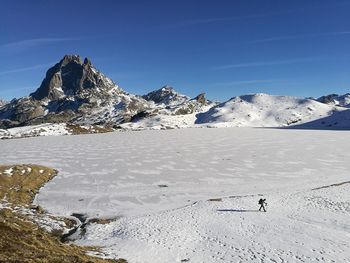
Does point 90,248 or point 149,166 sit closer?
point 90,248

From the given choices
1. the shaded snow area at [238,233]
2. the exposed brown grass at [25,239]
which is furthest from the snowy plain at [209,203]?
the exposed brown grass at [25,239]

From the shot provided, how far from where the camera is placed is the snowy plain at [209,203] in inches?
1305

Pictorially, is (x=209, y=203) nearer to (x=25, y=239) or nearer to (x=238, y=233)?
(x=238, y=233)

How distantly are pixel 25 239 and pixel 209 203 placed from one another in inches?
960

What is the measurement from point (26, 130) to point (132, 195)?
16329 centimetres

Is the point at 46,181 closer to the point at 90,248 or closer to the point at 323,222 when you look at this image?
the point at 90,248

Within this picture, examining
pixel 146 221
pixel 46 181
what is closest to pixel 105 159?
pixel 46 181

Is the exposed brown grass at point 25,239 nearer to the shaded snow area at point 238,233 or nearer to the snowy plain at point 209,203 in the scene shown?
the snowy plain at point 209,203

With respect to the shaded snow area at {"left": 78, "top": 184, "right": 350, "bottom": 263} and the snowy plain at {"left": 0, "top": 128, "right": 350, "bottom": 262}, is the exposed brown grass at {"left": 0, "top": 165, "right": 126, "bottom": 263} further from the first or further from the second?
the shaded snow area at {"left": 78, "top": 184, "right": 350, "bottom": 263}

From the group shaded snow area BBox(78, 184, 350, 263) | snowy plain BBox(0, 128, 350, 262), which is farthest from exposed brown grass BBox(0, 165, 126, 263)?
shaded snow area BBox(78, 184, 350, 263)

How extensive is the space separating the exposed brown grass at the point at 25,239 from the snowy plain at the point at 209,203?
291 centimetres

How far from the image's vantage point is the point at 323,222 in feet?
129

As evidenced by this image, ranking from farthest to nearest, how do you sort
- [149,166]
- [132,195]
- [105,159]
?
[105,159] → [149,166] → [132,195]

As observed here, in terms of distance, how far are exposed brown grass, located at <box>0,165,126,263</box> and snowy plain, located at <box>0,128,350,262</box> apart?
9.55 feet
